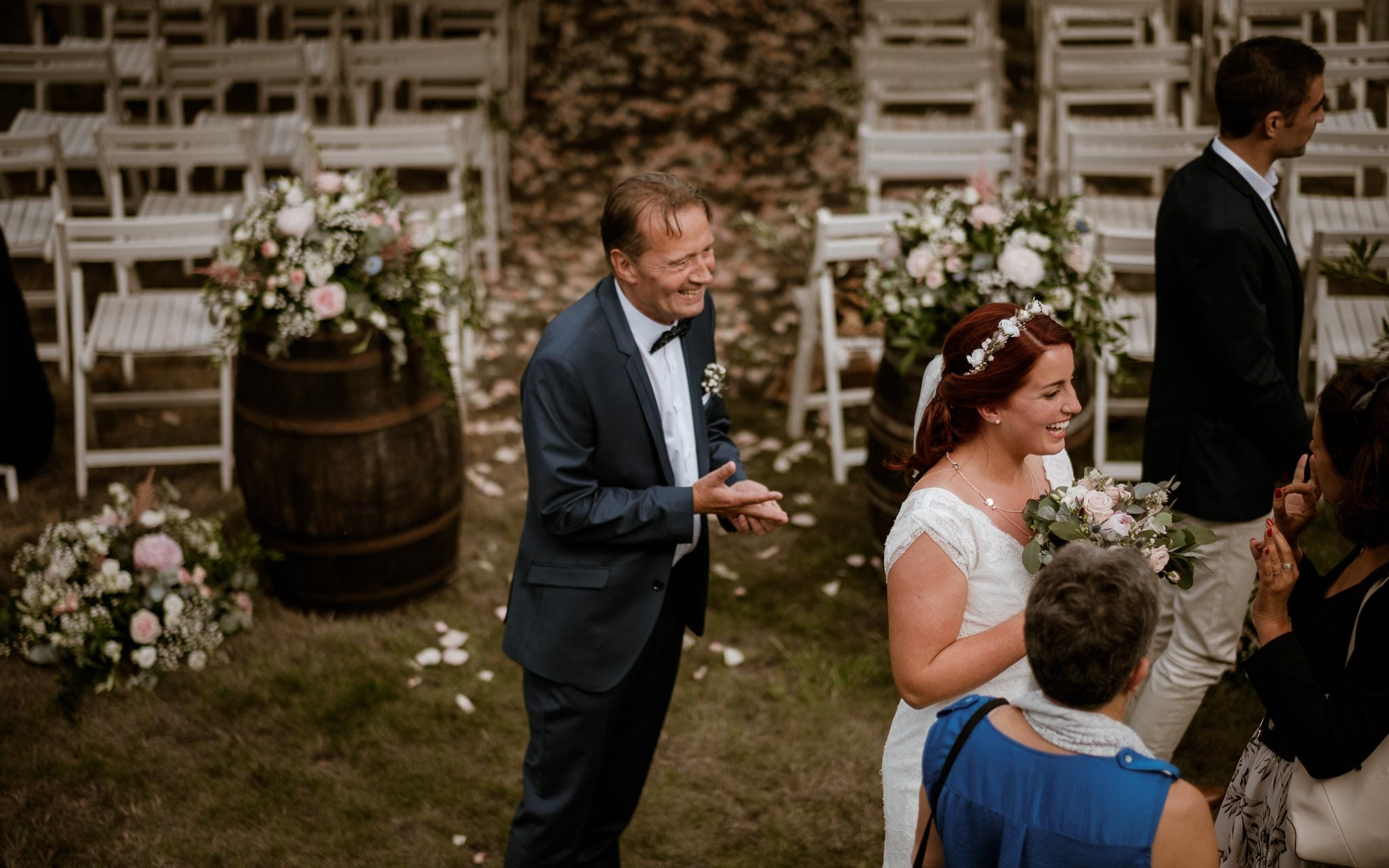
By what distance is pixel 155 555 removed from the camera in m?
4.34

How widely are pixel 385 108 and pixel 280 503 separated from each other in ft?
14.0

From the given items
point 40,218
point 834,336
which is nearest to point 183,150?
point 40,218

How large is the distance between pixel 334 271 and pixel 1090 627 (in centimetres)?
311

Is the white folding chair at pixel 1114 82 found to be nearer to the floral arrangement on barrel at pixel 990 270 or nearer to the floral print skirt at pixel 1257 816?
the floral arrangement on barrel at pixel 990 270

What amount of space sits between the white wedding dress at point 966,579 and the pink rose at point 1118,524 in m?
0.17

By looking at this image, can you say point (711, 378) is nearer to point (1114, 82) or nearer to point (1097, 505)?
point (1097, 505)

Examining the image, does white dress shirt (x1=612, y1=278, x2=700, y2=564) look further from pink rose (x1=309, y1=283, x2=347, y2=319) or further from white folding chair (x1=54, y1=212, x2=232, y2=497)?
white folding chair (x1=54, y1=212, x2=232, y2=497)

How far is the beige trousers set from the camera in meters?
3.33

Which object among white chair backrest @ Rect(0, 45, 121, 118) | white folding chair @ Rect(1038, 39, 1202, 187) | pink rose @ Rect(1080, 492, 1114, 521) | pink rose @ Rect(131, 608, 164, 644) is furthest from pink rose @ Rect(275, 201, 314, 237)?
white chair backrest @ Rect(0, 45, 121, 118)

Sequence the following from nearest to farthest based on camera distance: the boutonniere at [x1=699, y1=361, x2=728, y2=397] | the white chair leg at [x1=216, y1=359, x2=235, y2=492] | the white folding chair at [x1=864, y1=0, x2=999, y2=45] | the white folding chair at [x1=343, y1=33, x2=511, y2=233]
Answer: the boutonniere at [x1=699, y1=361, x2=728, y2=397]
the white chair leg at [x1=216, y1=359, x2=235, y2=492]
the white folding chair at [x1=343, y1=33, x2=511, y2=233]
the white folding chair at [x1=864, y1=0, x2=999, y2=45]

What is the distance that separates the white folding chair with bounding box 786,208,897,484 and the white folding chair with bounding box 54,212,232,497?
2.53 meters

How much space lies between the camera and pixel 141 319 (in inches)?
216

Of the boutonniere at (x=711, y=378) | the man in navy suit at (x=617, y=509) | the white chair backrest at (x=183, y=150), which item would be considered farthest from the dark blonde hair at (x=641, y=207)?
the white chair backrest at (x=183, y=150)

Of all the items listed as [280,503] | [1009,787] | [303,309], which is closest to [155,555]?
[280,503]
